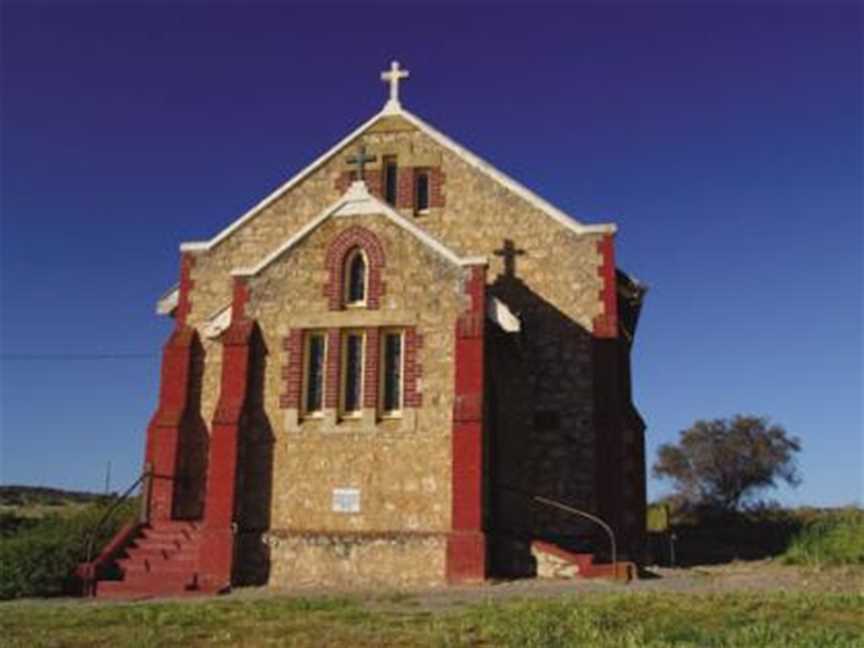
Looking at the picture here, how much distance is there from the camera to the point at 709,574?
1888 cm

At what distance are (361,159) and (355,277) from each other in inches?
145

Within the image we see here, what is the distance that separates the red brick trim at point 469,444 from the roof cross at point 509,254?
416 cm

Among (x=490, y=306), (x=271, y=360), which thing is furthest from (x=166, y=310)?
(x=490, y=306)

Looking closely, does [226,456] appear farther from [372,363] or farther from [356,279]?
[356,279]

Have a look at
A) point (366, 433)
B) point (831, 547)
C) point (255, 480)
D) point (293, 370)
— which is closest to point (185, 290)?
point (293, 370)

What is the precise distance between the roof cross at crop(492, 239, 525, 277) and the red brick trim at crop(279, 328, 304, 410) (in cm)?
588

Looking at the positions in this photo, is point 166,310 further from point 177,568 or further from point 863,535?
point 863,535

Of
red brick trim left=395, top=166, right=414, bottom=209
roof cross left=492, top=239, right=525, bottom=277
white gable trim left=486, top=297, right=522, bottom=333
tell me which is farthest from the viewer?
red brick trim left=395, top=166, right=414, bottom=209

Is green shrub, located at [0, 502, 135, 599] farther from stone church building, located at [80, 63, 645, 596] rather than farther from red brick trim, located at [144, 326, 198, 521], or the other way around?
red brick trim, located at [144, 326, 198, 521]

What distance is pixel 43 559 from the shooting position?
63.0 ft

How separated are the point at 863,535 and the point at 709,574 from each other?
9.64ft

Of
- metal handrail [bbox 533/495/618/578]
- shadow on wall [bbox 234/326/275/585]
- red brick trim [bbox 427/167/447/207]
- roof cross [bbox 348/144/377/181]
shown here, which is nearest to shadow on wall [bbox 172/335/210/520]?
shadow on wall [bbox 234/326/275/585]

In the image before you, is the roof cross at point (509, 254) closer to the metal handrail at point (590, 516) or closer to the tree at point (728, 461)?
the metal handrail at point (590, 516)

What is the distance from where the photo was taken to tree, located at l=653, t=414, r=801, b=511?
54312 mm
